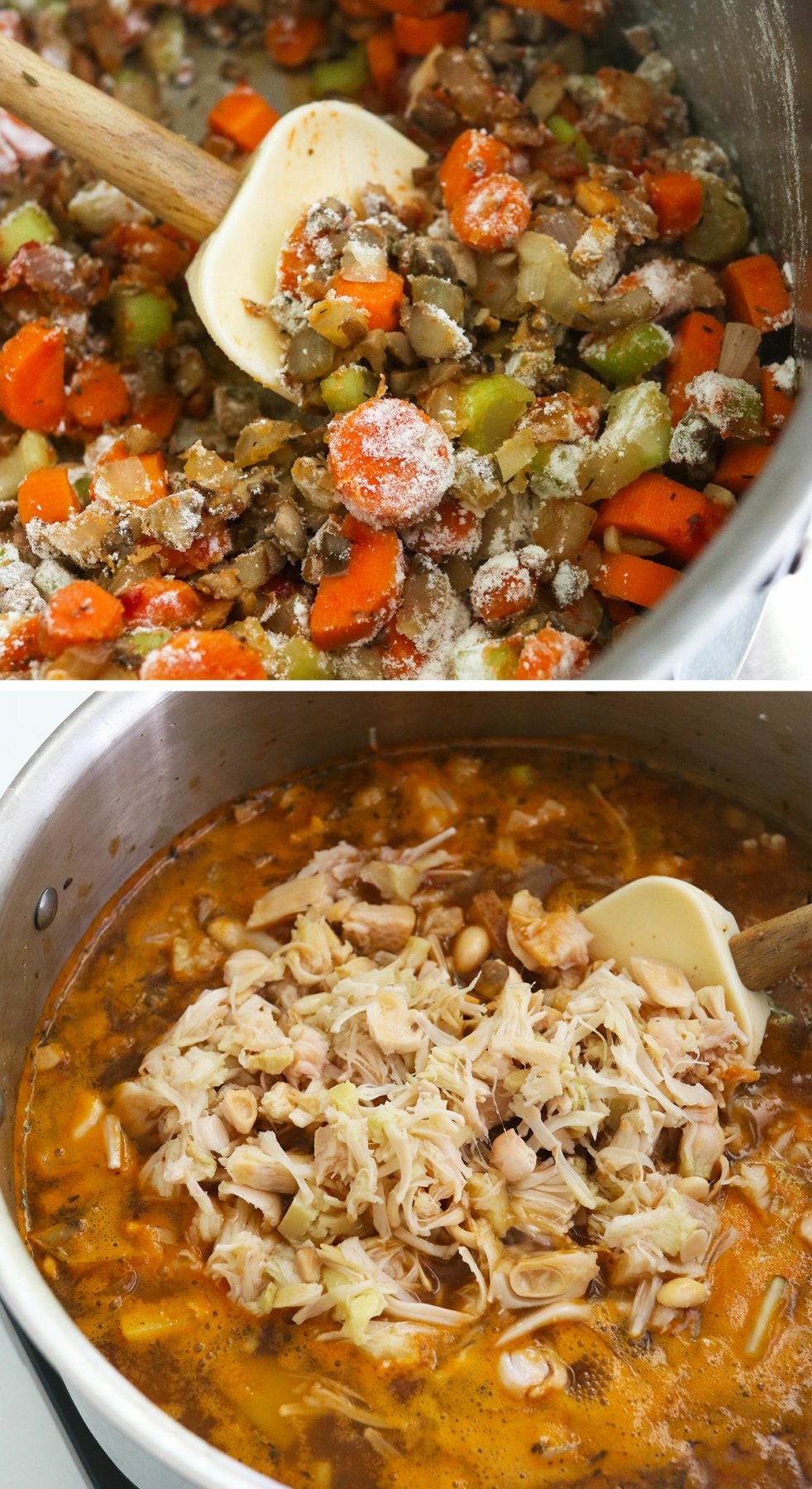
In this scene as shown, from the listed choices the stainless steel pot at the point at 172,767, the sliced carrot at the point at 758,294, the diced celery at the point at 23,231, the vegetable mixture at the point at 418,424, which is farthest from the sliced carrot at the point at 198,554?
the sliced carrot at the point at 758,294

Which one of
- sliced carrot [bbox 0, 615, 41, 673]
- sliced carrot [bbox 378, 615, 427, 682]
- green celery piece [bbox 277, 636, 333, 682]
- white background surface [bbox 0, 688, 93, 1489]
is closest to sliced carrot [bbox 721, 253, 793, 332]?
sliced carrot [bbox 378, 615, 427, 682]

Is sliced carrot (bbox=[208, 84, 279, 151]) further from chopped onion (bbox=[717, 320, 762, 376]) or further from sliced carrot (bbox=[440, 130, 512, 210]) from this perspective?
chopped onion (bbox=[717, 320, 762, 376])

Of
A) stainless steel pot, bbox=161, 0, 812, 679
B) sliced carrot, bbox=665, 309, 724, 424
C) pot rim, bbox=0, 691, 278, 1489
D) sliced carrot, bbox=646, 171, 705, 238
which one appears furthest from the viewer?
sliced carrot, bbox=646, 171, 705, 238

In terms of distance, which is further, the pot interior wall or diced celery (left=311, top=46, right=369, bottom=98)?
diced celery (left=311, top=46, right=369, bottom=98)

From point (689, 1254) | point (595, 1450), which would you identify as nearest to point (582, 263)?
point (689, 1254)

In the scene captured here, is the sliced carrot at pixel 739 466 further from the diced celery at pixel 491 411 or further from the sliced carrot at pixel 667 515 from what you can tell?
the diced celery at pixel 491 411

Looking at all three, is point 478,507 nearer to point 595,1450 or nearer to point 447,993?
point 447,993

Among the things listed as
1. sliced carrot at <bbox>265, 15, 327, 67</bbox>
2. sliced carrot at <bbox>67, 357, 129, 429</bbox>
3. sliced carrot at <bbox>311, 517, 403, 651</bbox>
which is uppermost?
sliced carrot at <bbox>265, 15, 327, 67</bbox>
